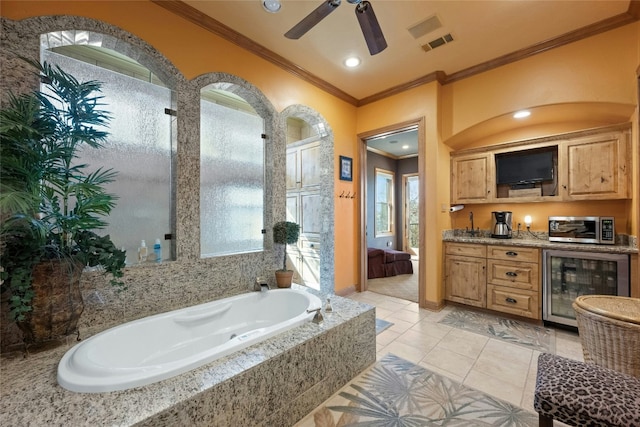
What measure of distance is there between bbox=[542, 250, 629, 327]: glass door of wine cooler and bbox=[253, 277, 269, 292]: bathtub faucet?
295 centimetres

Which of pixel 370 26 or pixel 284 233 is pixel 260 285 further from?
pixel 370 26

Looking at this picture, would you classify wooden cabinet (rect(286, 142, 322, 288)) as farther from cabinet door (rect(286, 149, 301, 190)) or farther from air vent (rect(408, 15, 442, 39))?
air vent (rect(408, 15, 442, 39))

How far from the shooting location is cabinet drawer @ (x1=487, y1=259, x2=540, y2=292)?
282cm

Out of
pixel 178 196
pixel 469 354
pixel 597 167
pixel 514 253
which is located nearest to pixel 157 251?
pixel 178 196

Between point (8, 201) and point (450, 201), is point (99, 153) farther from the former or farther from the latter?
point (450, 201)

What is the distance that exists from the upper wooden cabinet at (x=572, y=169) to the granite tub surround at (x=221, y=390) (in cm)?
278

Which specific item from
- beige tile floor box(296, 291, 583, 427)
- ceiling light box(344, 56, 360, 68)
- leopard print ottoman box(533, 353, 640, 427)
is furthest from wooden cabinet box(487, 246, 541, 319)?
ceiling light box(344, 56, 360, 68)

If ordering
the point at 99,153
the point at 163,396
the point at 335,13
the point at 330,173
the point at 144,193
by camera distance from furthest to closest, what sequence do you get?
the point at 330,173, the point at 335,13, the point at 144,193, the point at 99,153, the point at 163,396

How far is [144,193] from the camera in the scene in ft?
6.95

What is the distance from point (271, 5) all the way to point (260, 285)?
2471 millimetres

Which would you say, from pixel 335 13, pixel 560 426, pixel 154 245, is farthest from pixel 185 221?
pixel 560 426

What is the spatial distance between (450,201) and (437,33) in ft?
6.85

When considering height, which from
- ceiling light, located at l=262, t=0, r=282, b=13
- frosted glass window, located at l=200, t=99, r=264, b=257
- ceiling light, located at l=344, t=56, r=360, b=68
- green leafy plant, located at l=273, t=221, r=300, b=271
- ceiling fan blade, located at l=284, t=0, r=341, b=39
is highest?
ceiling light, located at l=344, t=56, r=360, b=68

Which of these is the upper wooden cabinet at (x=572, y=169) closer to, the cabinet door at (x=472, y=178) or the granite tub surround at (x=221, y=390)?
the cabinet door at (x=472, y=178)
